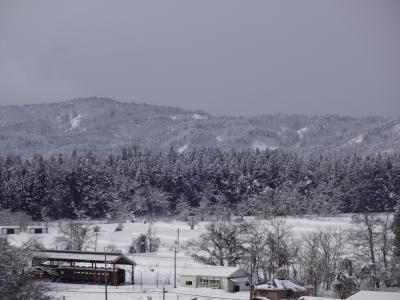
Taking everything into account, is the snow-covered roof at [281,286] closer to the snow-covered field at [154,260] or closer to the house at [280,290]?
the house at [280,290]

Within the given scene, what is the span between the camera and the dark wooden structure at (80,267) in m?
58.4

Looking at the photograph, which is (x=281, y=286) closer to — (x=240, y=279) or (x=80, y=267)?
(x=240, y=279)

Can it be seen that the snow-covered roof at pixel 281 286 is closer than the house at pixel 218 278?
Yes

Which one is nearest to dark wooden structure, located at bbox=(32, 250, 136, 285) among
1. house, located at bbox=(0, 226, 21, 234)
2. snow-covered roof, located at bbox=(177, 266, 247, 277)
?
snow-covered roof, located at bbox=(177, 266, 247, 277)

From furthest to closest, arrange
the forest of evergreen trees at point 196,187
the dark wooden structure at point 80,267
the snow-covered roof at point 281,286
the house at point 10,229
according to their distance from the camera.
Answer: the forest of evergreen trees at point 196,187 → the house at point 10,229 → the dark wooden structure at point 80,267 → the snow-covered roof at point 281,286

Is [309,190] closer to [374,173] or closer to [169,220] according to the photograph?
[374,173]

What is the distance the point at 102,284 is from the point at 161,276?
576 cm

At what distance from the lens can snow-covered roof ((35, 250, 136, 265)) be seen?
58.6 m

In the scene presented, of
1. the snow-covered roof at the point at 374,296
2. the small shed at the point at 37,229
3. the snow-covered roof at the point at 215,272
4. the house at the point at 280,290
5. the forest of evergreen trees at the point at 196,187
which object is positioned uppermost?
the forest of evergreen trees at the point at 196,187

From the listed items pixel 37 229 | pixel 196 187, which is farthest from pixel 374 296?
pixel 196 187

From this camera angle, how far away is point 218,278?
5684 cm

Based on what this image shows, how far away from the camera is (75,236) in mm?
76938

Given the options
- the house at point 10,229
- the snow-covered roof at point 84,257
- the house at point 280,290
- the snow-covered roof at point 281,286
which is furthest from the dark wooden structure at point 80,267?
the house at point 10,229

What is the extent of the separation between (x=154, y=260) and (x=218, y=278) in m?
14.7
